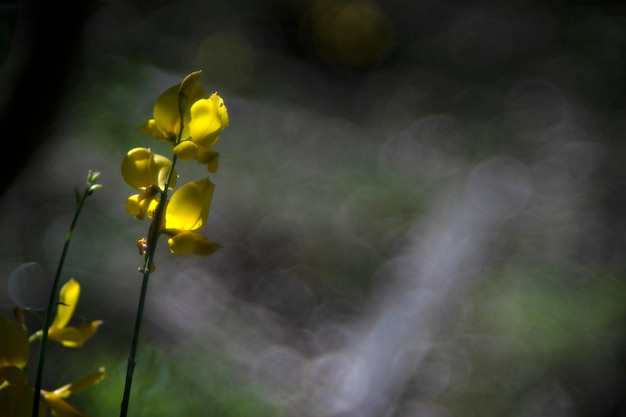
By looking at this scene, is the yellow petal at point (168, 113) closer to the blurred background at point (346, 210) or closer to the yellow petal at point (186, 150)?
the yellow petal at point (186, 150)

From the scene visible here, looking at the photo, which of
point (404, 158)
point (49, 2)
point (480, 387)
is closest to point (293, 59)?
point (404, 158)

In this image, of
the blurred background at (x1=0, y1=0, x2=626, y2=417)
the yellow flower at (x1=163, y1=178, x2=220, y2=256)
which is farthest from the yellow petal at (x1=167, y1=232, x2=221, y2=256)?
the blurred background at (x1=0, y1=0, x2=626, y2=417)

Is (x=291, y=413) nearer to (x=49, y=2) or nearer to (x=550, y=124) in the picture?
(x=49, y=2)

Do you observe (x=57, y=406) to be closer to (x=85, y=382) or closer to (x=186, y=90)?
(x=85, y=382)

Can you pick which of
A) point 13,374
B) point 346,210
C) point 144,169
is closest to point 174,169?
point 144,169

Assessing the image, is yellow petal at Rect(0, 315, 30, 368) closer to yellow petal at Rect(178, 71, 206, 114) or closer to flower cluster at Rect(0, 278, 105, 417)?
flower cluster at Rect(0, 278, 105, 417)

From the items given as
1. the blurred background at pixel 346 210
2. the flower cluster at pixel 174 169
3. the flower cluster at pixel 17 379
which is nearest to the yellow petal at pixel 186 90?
the flower cluster at pixel 174 169
